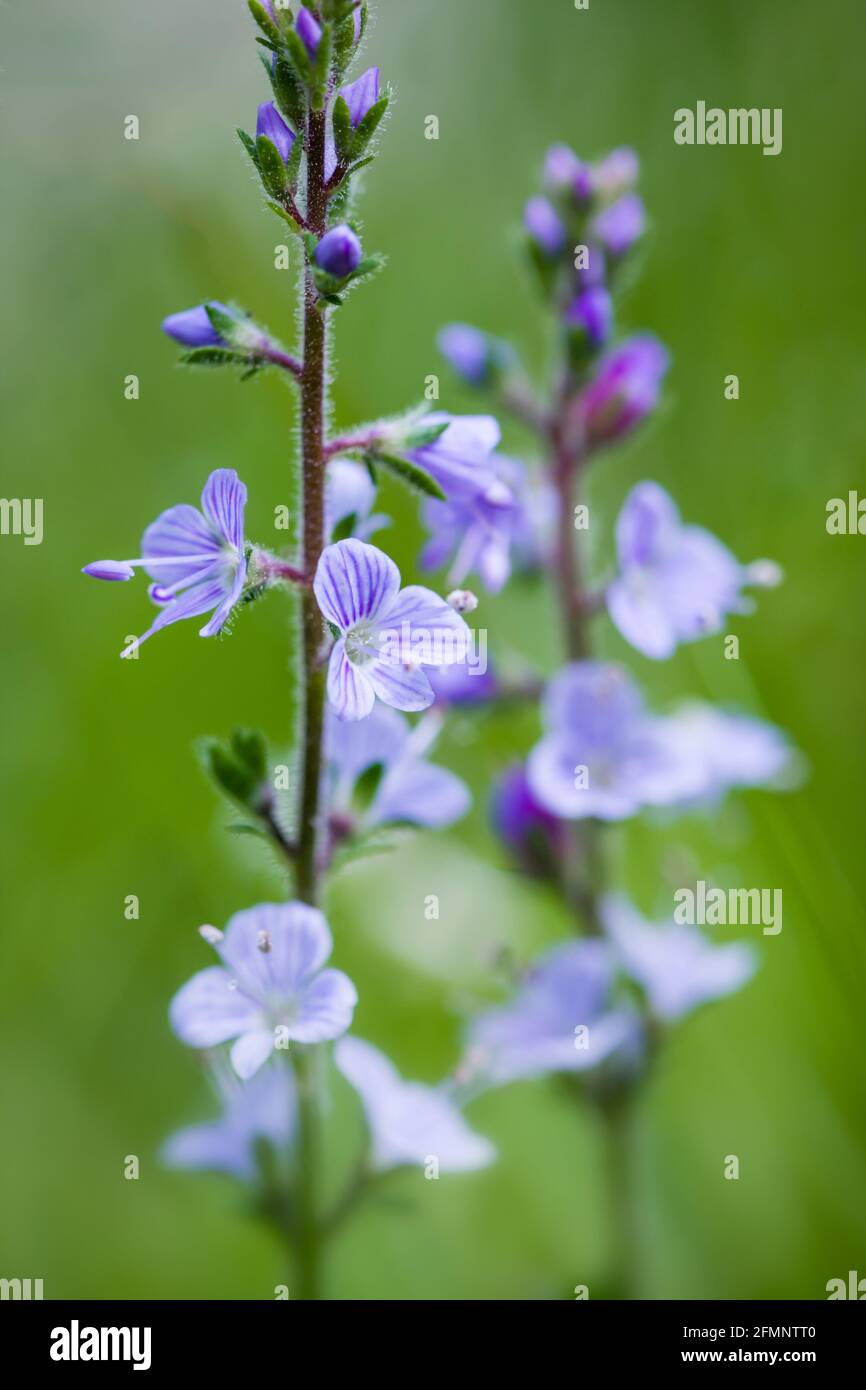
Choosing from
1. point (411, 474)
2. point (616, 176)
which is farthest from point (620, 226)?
point (411, 474)

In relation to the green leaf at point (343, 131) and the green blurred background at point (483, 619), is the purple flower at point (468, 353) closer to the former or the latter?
the green blurred background at point (483, 619)

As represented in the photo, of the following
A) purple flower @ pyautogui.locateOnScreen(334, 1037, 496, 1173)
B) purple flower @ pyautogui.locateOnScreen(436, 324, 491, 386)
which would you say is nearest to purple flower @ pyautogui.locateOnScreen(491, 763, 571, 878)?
purple flower @ pyautogui.locateOnScreen(334, 1037, 496, 1173)

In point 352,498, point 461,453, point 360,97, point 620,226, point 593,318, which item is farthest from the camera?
point 620,226

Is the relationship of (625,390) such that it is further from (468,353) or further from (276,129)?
(276,129)

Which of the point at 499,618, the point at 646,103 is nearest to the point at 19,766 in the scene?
the point at 499,618

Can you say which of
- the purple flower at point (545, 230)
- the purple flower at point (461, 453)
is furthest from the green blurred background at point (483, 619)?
the purple flower at point (461, 453)
